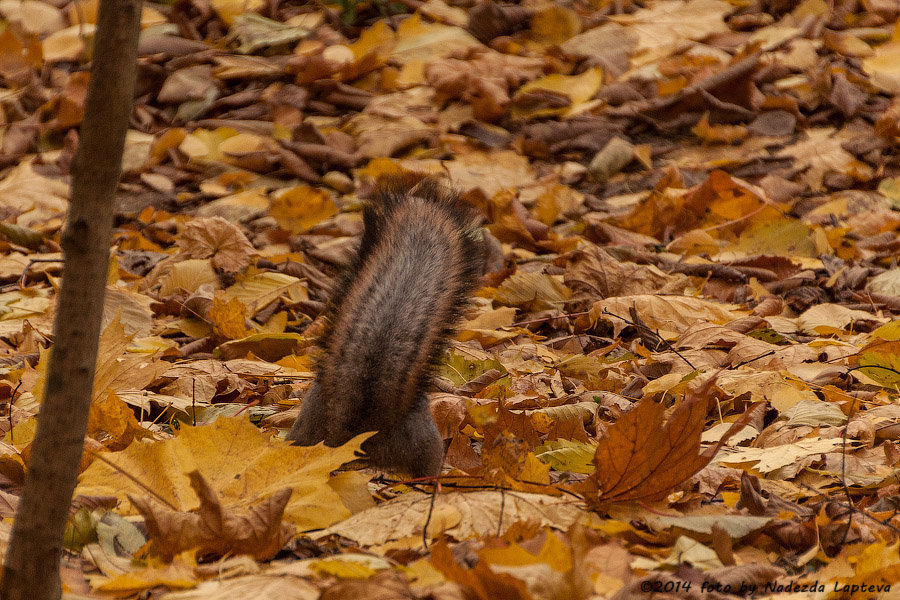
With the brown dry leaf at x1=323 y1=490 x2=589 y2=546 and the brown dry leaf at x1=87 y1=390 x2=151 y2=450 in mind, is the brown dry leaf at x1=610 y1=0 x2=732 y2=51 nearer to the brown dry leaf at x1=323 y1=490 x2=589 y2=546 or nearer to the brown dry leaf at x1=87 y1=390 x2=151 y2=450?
the brown dry leaf at x1=87 y1=390 x2=151 y2=450

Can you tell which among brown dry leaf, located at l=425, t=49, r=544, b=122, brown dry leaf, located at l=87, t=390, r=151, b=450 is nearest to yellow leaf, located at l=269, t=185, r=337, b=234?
brown dry leaf, located at l=425, t=49, r=544, b=122

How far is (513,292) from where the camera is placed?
3.68m

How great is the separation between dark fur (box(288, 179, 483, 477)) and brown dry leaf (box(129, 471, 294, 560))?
0.51m

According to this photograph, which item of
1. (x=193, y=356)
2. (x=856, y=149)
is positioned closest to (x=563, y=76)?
(x=856, y=149)

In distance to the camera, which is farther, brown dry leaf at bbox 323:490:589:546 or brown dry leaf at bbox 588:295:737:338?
brown dry leaf at bbox 588:295:737:338

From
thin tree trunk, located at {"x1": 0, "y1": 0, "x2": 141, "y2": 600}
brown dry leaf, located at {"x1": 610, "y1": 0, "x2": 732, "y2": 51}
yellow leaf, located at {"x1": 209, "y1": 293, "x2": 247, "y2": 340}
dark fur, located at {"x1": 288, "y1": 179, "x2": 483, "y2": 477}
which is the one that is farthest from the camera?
brown dry leaf, located at {"x1": 610, "y1": 0, "x2": 732, "y2": 51}

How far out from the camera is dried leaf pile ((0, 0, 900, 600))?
1.63 meters

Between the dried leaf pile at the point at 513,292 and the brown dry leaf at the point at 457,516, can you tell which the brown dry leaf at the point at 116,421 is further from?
the brown dry leaf at the point at 457,516

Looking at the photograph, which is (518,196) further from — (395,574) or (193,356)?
(395,574)

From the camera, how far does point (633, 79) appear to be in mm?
5723

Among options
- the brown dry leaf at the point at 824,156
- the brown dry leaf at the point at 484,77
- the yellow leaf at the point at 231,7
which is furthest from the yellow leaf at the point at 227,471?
the yellow leaf at the point at 231,7

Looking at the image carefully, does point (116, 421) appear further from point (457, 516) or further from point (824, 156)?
point (824, 156)

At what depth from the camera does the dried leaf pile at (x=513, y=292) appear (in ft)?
5.35

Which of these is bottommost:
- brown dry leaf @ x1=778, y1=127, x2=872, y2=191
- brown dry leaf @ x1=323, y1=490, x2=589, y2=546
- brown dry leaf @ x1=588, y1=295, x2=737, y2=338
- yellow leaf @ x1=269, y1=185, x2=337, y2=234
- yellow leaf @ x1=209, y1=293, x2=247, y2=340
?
yellow leaf @ x1=269, y1=185, x2=337, y2=234
